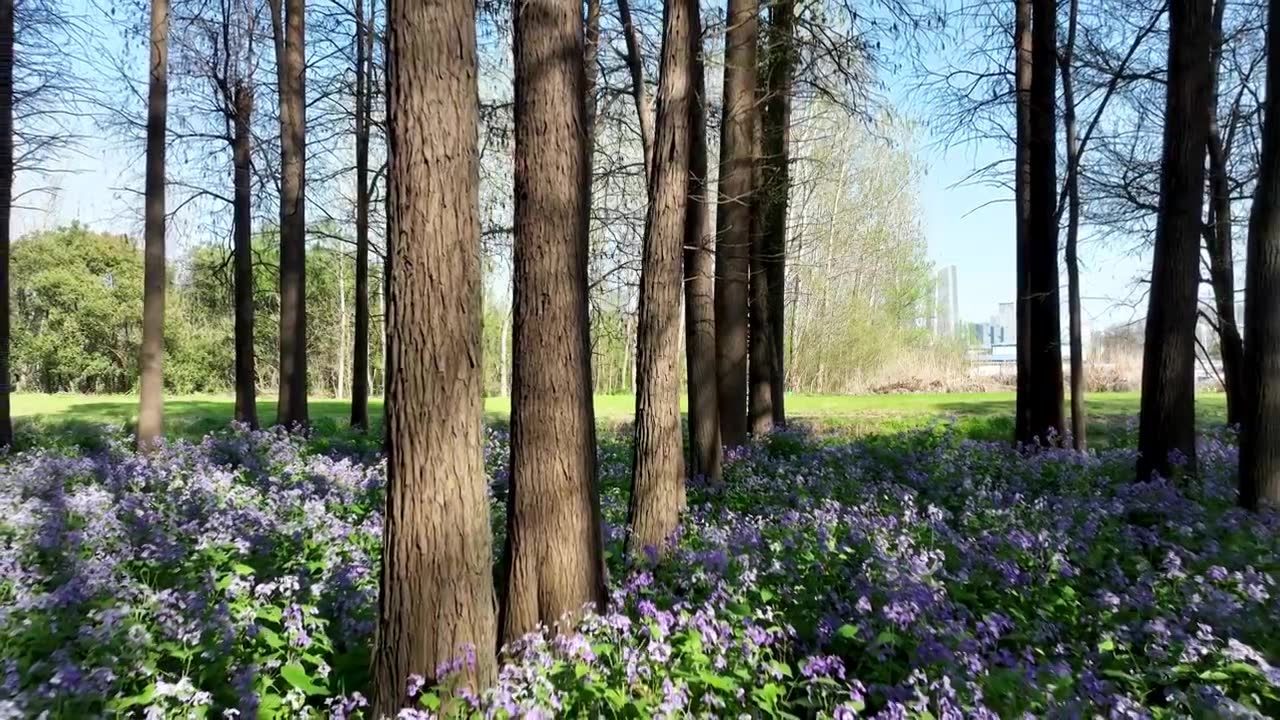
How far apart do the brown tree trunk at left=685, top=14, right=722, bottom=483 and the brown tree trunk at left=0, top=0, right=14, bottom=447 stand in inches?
364

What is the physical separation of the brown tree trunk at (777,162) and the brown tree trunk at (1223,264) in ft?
19.7

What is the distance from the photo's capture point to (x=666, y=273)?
593 centimetres

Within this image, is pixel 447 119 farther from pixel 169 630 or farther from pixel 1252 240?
pixel 1252 240

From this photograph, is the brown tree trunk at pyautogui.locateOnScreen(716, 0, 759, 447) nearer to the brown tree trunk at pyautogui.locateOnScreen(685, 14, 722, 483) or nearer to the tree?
the brown tree trunk at pyautogui.locateOnScreen(685, 14, 722, 483)

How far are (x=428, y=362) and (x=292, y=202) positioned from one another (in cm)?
1097

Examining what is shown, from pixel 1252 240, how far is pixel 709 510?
4671 millimetres

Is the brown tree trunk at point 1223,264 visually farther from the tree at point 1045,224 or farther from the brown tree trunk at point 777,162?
the brown tree trunk at point 777,162

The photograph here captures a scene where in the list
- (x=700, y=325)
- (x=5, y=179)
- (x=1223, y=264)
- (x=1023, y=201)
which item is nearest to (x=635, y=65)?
(x=700, y=325)

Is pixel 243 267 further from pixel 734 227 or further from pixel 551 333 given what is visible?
pixel 551 333

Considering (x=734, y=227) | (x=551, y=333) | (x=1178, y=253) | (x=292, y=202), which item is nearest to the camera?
(x=551, y=333)

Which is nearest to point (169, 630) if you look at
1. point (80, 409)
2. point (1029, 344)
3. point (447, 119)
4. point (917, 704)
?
point (447, 119)

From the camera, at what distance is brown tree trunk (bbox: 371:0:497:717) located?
10.4 feet

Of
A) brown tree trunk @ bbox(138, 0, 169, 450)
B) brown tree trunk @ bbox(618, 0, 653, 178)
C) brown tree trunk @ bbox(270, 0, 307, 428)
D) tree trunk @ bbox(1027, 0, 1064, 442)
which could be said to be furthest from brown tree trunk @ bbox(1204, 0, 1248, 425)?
brown tree trunk @ bbox(138, 0, 169, 450)

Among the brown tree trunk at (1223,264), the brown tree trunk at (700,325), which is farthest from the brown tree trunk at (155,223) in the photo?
the brown tree trunk at (1223,264)
